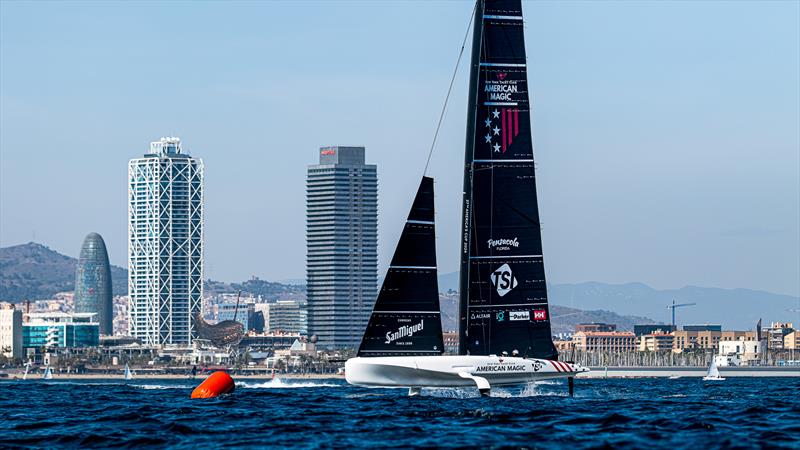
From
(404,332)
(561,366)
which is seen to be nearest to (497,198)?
(404,332)

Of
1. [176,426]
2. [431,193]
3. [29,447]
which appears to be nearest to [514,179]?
[431,193]

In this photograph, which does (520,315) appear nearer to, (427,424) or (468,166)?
(468,166)

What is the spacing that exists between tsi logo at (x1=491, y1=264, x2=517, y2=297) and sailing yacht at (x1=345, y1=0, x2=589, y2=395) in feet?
0.13

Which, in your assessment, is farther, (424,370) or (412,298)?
(412,298)

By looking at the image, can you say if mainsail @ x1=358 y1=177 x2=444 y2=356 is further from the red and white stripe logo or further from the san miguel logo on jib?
the red and white stripe logo

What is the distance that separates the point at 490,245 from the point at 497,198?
1.82 m

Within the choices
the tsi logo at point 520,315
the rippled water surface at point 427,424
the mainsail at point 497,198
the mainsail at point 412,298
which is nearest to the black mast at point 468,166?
the mainsail at point 497,198

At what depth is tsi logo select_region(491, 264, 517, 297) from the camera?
58156 millimetres

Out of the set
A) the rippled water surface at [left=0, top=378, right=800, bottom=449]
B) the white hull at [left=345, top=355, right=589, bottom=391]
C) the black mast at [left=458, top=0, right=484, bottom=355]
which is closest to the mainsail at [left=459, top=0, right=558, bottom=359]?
the black mast at [left=458, top=0, right=484, bottom=355]

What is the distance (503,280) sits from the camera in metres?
58.2

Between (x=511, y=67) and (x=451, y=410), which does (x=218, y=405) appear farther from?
(x=511, y=67)

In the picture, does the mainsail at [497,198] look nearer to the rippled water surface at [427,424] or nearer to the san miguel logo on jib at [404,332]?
the san miguel logo on jib at [404,332]

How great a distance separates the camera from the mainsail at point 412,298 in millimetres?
57031

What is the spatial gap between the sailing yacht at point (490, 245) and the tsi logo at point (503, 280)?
0.04 meters
